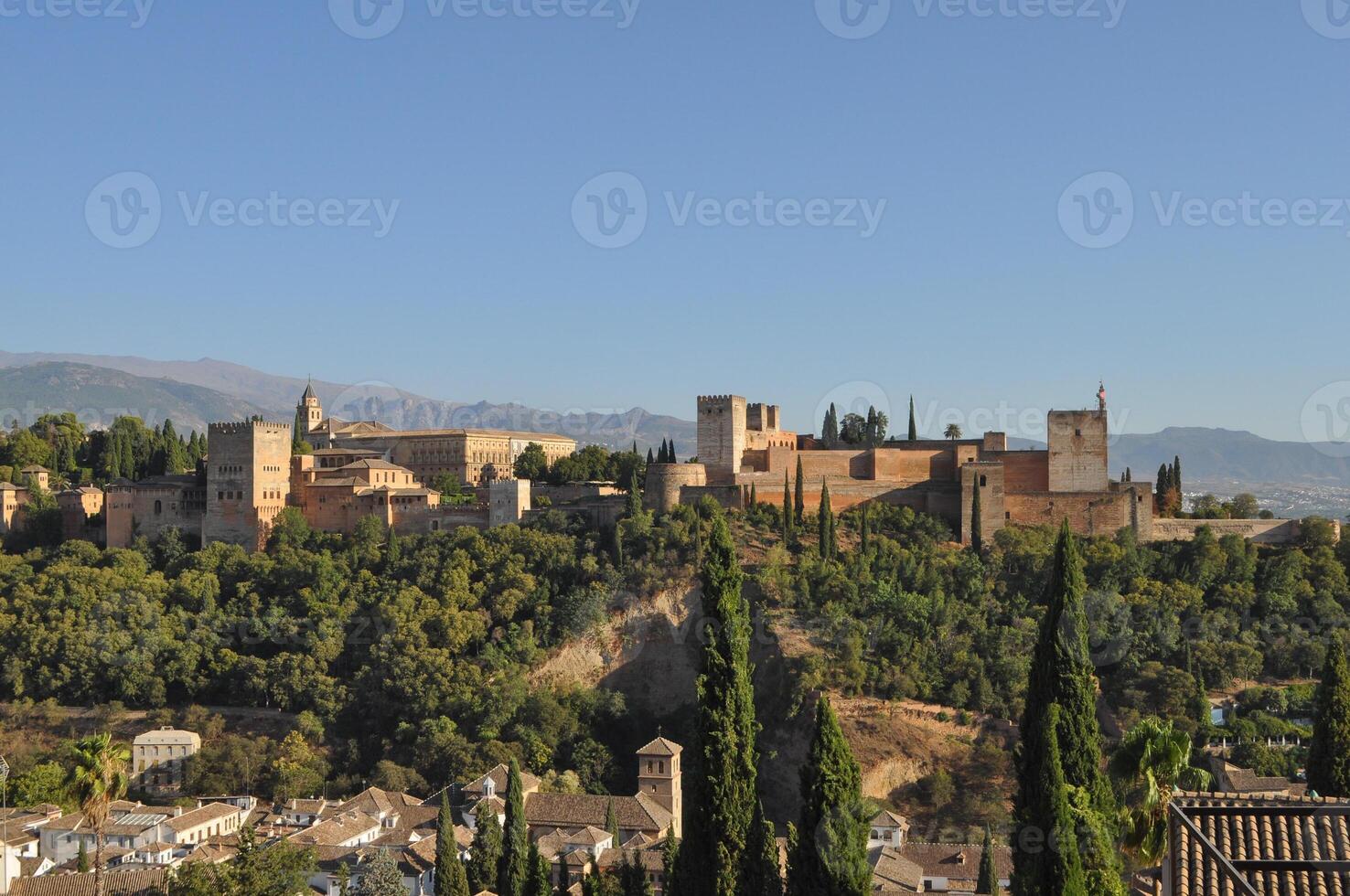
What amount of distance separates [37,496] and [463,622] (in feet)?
65.8

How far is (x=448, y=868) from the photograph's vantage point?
2778 cm

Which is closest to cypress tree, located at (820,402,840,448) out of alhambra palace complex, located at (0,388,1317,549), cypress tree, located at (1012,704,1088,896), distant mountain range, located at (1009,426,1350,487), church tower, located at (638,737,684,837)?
alhambra palace complex, located at (0,388,1317,549)

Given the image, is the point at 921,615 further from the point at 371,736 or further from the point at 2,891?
the point at 2,891

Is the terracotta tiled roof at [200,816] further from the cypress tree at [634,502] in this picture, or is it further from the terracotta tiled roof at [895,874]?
the terracotta tiled roof at [895,874]

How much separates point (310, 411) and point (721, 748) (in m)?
51.7

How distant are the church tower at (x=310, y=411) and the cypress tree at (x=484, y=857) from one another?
37125mm

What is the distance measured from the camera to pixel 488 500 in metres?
51.7

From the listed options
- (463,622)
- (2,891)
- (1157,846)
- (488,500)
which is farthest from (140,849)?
(1157,846)

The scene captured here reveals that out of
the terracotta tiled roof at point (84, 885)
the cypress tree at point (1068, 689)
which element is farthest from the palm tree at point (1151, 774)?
the terracotta tiled roof at point (84, 885)

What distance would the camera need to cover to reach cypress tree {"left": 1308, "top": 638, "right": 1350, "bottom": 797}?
18500 mm

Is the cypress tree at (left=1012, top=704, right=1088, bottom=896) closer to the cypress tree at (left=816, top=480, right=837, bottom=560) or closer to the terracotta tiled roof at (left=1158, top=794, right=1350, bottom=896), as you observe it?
the terracotta tiled roof at (left=1158, top=794, right=1350, bottom=896)

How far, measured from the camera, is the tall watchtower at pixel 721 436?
49.1 metres

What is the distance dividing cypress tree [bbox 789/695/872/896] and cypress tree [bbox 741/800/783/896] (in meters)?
1.13

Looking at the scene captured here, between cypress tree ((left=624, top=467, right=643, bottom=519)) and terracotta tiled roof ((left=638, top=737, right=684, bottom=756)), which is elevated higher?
cypress tree ((left=624, top=467, right=643, bottom=519))
